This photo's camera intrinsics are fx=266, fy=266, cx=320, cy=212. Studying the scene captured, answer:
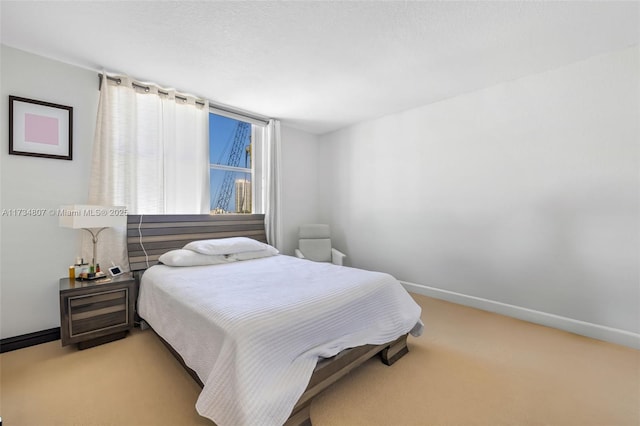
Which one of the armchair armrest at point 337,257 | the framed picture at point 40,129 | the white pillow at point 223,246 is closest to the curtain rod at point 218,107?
the framed picture at point 40,129

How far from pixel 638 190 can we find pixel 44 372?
5.07 metres

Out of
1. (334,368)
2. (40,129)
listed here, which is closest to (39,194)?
(40,129)

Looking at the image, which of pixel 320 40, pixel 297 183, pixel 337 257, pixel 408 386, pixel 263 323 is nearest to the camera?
pixel 263 323

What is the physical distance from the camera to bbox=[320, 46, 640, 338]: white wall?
2.44 meters

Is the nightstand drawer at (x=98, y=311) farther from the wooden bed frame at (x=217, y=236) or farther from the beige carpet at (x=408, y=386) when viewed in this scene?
the wooden bed frame at (x=217, y=236)

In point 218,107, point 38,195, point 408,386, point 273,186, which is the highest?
point 218,107

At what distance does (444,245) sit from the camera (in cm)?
358

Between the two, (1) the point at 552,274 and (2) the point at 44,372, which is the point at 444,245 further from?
(2) the point at 44,372

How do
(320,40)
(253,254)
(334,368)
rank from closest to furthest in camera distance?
1. (334,368)
2. (320,40)
3. (253,254)

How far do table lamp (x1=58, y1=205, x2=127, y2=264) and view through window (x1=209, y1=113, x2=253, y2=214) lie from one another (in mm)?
1314

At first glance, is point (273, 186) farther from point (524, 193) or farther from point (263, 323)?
point (524, 193)

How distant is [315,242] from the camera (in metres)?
4.37

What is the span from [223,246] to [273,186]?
1.47 meters

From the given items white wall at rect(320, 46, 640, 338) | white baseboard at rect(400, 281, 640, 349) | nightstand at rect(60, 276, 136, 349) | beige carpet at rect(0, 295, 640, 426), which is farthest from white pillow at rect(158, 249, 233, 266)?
white baseboard at rect(400, 281, 640, 349)
